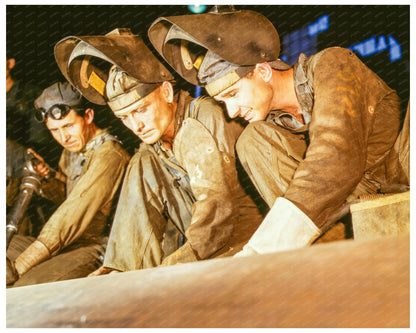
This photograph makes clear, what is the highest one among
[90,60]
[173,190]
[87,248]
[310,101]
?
[90,60]

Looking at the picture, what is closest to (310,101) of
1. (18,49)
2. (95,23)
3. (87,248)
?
(87,248)

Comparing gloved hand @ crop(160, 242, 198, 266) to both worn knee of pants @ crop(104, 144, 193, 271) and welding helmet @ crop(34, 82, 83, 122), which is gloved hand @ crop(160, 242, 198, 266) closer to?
worn knee of pants @ crop(104, 144, 193, 271)

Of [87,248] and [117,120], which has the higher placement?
[117,120]

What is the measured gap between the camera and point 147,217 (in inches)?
110

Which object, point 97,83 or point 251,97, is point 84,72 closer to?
point 97,83

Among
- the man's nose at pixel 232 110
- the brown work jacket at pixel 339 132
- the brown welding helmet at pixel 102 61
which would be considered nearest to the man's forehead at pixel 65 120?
the brown welding helmet at pixel 102 61

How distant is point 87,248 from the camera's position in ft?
10.7

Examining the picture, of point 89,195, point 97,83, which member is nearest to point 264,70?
point 97,83

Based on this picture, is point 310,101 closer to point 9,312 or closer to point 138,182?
point 138,182

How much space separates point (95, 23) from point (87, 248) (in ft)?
6.02

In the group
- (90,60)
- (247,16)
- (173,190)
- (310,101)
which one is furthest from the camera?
(90,60)

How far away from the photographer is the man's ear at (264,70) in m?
2.36

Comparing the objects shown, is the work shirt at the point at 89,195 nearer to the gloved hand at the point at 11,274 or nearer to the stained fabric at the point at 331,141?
the gloved hand at the point at 11,274

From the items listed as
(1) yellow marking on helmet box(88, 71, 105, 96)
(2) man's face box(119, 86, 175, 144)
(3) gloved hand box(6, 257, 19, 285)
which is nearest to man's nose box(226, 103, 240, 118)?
(2) man's face box(119, 86, 175, 144)
